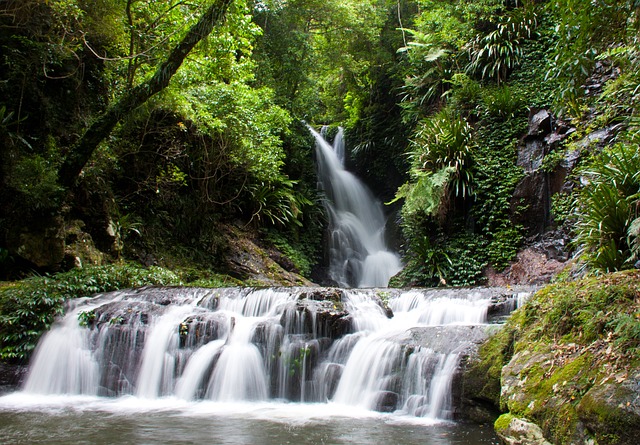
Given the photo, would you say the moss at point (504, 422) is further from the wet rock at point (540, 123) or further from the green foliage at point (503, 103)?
the green foliage at point (503, 103)

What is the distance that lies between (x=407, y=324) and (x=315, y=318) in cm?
148

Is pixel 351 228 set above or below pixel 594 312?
above

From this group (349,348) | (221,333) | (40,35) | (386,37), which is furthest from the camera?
(386,37)

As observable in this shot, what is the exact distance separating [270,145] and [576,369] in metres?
12.4

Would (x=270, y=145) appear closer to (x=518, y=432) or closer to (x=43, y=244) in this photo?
(x=43, y=244)

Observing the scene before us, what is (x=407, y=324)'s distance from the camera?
23.7 ft

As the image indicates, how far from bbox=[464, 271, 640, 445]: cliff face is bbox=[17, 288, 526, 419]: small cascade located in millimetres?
1064

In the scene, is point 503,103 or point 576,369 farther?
point 503,103

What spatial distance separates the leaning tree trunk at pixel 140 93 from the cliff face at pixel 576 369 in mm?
7718

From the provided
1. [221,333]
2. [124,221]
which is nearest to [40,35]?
[124,221]

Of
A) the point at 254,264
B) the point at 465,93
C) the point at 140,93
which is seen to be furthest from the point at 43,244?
the point at 465,93

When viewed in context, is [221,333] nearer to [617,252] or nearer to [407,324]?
[407,324]

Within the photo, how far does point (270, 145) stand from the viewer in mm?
15023

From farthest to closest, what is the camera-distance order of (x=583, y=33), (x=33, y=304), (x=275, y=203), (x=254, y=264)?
(x=275, y=203) → (x=254, y=264) → (x=33, y=304) → (x=583, y=33)
